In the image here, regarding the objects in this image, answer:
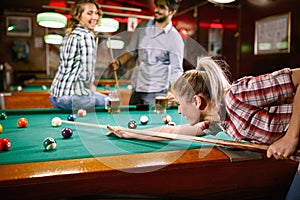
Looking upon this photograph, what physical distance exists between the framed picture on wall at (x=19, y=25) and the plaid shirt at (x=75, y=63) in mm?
6904

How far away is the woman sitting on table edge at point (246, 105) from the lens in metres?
1.09

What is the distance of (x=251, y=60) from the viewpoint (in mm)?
5312

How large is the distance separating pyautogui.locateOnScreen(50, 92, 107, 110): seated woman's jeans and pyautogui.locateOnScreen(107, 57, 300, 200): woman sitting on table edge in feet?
4.11

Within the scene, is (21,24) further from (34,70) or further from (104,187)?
(104,187)

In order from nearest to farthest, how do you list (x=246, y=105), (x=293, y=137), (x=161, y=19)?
(x=293, y=137) < (x=246, y=105) < (x=161, y=19)

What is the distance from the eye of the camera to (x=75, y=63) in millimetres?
2721

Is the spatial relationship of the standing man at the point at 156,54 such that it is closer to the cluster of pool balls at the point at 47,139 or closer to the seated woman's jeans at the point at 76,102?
the seated woman's jeans at the point at 76,102

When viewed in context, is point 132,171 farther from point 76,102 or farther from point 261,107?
point 76,102

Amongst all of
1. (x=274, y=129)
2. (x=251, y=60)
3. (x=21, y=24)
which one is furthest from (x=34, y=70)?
(x=274, y=129)

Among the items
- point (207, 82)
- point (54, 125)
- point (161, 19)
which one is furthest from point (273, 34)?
point (54, 125)

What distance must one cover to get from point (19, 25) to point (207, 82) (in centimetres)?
888

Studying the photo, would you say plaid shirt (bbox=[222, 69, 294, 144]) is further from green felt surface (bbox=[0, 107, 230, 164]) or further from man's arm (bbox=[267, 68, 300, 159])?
green felt surface (bbox=[0, 107, 230, 164])

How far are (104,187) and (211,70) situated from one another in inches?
28.3

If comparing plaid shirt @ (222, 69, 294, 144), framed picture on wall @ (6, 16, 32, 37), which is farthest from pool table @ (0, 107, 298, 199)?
framed picture on wall @ (6, 16, 32, 37)
